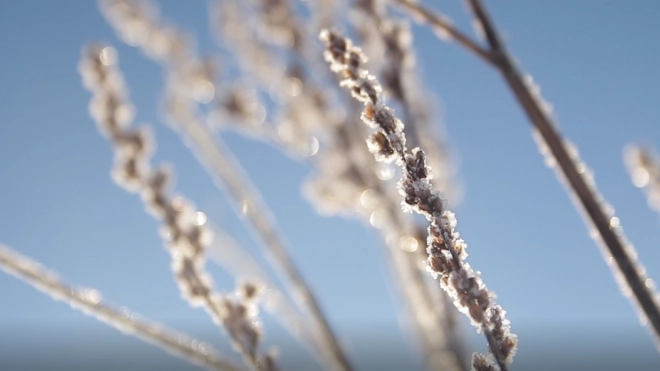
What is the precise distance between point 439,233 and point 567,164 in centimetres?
30

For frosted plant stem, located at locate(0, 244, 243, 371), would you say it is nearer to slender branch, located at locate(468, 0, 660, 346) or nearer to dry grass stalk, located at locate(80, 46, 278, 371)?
dry grass stalk, located at locate(80, 46, 278, 371)

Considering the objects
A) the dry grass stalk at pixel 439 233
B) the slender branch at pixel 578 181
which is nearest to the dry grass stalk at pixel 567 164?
the slender branch at pixel 578 181

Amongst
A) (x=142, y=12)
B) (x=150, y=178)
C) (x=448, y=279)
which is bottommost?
(x=448, y=279)

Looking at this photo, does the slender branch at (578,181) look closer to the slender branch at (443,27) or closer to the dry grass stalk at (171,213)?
the slender branch at (443,27)

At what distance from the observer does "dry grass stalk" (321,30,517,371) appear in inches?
→ 26.8

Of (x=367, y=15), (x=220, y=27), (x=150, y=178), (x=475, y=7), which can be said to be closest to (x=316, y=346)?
(x=150, y=178)

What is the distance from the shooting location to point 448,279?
70 cm

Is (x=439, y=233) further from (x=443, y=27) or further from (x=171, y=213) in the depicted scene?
(x=171, y=213)

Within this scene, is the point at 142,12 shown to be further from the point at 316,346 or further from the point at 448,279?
the point at 448,279

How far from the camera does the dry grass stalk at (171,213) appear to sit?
3.57 ft

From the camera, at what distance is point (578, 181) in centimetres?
89

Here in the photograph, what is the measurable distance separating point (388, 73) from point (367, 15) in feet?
0.71

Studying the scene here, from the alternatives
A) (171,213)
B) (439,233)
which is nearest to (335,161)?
(171,213)

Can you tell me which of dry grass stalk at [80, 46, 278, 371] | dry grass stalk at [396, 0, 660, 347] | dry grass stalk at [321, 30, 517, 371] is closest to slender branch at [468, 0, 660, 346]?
dry grass stalk at [396, 0, 660, 347]
